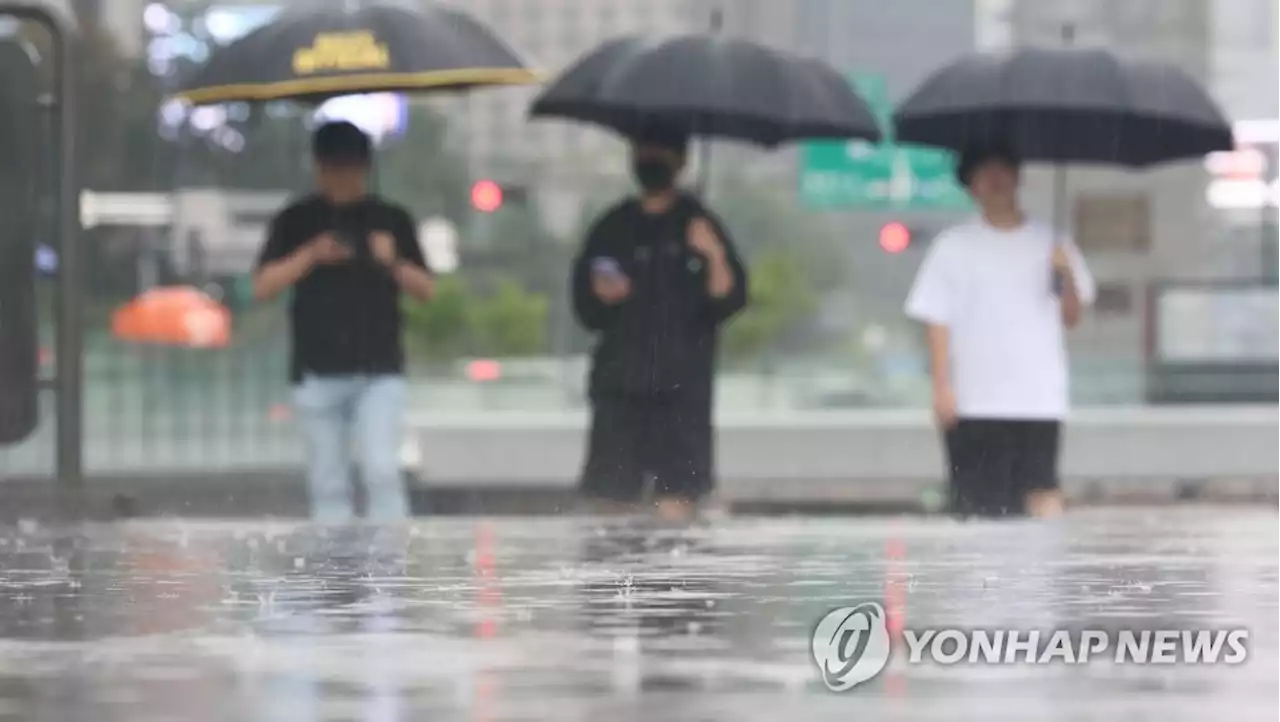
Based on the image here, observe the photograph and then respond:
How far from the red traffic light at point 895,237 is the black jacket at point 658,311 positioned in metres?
4.02

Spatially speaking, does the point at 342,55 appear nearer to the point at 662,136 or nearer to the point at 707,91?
the point at 662,136

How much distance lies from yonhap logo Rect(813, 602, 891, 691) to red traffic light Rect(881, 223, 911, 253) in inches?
304

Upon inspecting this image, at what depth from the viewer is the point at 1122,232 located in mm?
11602

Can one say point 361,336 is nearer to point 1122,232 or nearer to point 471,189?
point 471,189

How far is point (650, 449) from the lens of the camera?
7.39 m

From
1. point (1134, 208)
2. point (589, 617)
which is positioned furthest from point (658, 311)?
point (1134, 208)

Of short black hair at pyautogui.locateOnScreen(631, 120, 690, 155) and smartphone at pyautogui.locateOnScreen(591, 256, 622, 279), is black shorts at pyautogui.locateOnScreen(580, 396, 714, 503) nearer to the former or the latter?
→ smartphone at pyautogui.locateOnScreen(591, 256, 622, 279)

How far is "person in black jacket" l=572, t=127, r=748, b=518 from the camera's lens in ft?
24.3

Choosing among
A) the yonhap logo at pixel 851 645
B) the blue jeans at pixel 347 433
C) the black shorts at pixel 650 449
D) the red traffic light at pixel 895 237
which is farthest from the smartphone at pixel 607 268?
the red traffic light at pixel 895 237

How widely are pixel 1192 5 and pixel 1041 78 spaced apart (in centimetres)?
365

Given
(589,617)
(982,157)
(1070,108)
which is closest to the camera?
(589,617)

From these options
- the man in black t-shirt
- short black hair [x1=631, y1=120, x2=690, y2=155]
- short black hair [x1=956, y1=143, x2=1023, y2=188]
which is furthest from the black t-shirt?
short black hair [x1=956, y1=143, x2=1023, y2=188]

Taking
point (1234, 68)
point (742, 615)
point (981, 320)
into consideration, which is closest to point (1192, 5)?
point (1234, 68)

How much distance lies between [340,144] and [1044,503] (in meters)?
2.81
